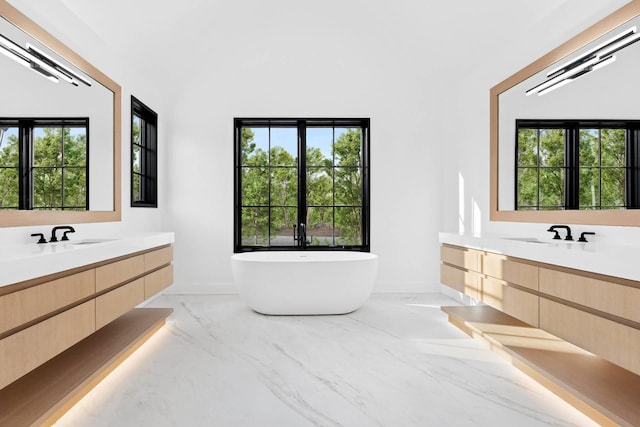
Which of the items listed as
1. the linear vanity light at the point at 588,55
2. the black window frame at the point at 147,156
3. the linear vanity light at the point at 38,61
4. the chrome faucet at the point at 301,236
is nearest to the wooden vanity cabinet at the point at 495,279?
the linear vanity light at the point at 588,55

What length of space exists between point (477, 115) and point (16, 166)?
3.94 m

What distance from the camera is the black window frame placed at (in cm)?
442

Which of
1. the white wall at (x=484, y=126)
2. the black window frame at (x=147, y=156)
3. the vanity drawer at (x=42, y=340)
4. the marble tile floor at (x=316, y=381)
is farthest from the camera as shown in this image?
the black window frame at (x=147, y=156)

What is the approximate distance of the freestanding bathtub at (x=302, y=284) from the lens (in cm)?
383

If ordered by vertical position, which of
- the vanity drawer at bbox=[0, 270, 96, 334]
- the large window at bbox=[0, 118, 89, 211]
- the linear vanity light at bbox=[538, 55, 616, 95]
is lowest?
the vanity drawer at bbox=[0, 270, 96, 334]

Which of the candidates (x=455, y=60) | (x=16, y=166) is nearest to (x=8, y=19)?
(x=16, y=166)

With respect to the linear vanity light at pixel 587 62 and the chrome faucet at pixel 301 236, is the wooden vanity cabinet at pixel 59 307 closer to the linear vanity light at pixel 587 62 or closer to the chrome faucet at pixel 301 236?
the chrome faucet at pixel 301 236

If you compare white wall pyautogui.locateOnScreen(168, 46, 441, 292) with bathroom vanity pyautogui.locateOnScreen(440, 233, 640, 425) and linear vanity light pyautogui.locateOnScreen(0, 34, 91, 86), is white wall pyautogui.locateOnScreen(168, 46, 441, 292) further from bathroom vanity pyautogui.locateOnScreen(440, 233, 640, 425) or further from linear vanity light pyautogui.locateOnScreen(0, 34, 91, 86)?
linear vanity light pyautogui.locateOnScreen(0, 34, 91, 86)

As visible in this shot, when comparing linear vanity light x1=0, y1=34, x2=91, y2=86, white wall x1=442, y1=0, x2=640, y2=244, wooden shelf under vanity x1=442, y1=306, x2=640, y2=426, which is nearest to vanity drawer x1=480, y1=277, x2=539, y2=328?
wooden shelf under vanity x1=442, y1=306, x2=640, y2=426

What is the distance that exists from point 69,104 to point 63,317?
166cm

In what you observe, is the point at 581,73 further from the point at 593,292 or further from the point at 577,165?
the point at 593,292

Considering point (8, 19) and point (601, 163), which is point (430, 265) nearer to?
point (601, 163)

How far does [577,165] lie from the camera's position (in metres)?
2.85

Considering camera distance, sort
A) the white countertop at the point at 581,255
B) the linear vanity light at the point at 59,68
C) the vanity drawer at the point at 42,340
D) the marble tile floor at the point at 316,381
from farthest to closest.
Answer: the linear vanity light at the point at 59,68
the marble tile floor at the point at 316,381
the white countertop at the point at 581,255
the vanity drawer at the point at 42,340
